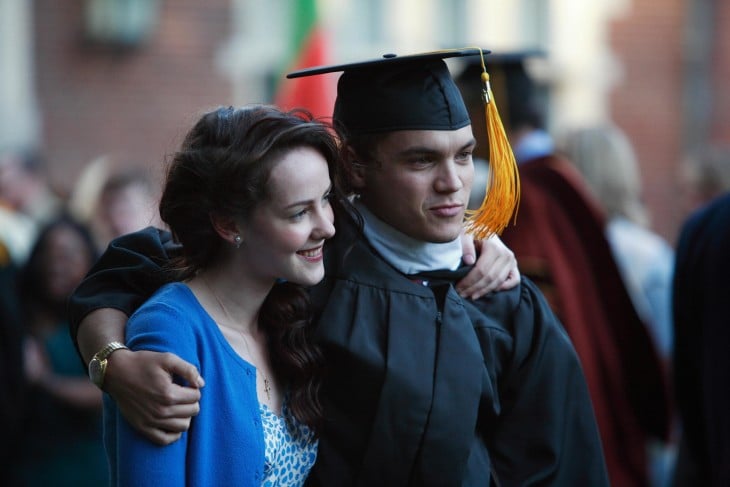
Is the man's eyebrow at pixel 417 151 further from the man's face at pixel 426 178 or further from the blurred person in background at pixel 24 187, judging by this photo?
the blurred person in background at pixel 24 187

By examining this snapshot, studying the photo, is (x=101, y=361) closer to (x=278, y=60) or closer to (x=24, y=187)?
(x=24, y=187)

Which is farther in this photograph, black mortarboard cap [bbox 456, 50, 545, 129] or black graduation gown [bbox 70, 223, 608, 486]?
black mortarboard cap [bbox 456, 50, 545, 129]

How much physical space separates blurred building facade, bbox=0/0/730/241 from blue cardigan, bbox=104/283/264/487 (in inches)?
245

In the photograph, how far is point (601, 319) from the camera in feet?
14.8

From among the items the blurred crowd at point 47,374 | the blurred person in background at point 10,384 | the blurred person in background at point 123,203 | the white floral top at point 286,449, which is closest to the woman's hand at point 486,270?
the white floral top at point 286,449

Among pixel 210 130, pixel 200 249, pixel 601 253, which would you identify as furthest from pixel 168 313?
pixel 601 253

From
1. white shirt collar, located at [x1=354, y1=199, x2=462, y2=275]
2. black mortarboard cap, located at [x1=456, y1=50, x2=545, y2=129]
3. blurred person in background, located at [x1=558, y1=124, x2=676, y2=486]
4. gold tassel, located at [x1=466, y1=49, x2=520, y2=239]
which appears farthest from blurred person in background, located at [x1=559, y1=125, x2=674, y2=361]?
white shirt collar, located at [x1=354, y1=199, x2=462, y2=275]

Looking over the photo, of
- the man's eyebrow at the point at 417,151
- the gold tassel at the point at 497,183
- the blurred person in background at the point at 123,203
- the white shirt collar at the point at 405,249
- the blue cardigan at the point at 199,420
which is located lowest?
the blurred person in background at the point at 123,203

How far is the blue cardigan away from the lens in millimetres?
2236

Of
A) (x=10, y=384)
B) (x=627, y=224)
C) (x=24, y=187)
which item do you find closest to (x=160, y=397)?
(x=10, y=384)

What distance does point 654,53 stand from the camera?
437 inches

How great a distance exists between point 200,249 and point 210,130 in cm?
26

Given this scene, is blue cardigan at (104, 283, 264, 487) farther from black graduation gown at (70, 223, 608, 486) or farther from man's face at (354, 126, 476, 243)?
man's face at (354, 126, 476, 243)

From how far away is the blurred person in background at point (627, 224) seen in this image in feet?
16.9
